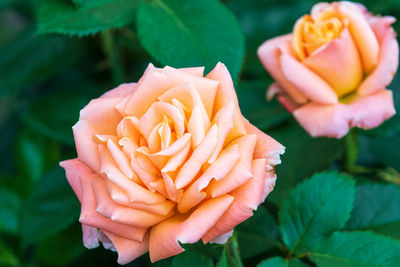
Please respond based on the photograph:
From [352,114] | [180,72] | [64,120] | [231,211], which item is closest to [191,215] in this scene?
[231,211]

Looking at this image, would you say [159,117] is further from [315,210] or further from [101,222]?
[315,210]

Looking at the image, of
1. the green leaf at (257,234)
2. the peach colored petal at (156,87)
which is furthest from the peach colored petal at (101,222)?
the green leaf at (257,234)

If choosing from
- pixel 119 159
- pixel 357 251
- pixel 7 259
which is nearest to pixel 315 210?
pixel 357 251

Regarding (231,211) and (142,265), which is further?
(142,265)

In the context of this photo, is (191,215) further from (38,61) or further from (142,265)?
(38,61)

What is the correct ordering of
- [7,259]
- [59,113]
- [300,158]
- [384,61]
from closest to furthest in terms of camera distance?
[384,61] → [300,158] → [7,259] → [59,113]

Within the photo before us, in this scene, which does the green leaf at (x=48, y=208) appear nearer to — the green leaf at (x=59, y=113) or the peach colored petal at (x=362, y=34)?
the green leaf at (x=59, y=113)

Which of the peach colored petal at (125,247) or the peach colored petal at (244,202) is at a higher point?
the peach colored petal at (244,202)
